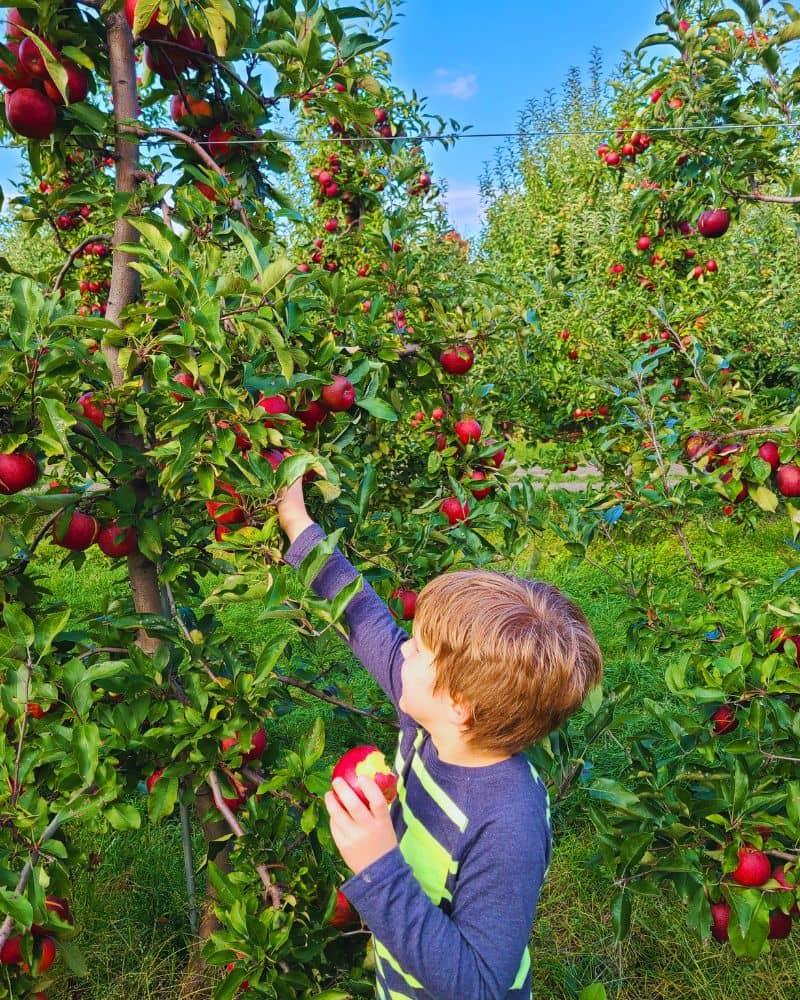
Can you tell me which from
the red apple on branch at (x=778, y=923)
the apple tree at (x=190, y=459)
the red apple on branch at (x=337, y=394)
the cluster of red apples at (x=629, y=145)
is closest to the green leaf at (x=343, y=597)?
the apple tree at (x=190, y=459)

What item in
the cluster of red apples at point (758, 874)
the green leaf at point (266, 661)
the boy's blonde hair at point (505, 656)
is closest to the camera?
the boy's blonde hair at point (505, 656)

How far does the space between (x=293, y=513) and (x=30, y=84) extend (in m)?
0.91

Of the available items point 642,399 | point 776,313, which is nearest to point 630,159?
point 776,313

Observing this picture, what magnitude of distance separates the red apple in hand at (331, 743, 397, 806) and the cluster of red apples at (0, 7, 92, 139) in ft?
Result: 3.81

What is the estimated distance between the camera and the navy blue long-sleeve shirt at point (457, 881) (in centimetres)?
93

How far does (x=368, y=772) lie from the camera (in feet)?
3.37

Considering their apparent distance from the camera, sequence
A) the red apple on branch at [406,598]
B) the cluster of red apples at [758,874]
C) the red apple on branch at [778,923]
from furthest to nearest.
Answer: the red apple on branch at [406,598] < the red apple on branch at [778,923] < the cluster of red apples at [758,874]

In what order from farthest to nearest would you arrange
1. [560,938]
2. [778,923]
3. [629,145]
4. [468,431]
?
[629,145] → [560,938] → [468,431] → [778,923]

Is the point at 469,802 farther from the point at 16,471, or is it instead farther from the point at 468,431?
the point at 468,431

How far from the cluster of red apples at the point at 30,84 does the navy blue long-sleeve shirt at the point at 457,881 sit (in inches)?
37.0

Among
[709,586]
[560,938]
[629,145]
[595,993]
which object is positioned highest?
[629,145]

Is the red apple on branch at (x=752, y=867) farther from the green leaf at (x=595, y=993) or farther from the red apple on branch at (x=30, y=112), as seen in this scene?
the red apple on branch at (x=30, y=112)

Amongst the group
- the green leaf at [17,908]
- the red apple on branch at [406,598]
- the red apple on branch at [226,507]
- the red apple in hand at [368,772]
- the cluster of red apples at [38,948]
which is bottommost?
the cluster of red apples at [38,948]

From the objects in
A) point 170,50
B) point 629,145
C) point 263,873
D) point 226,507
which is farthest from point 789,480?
point 629,145
